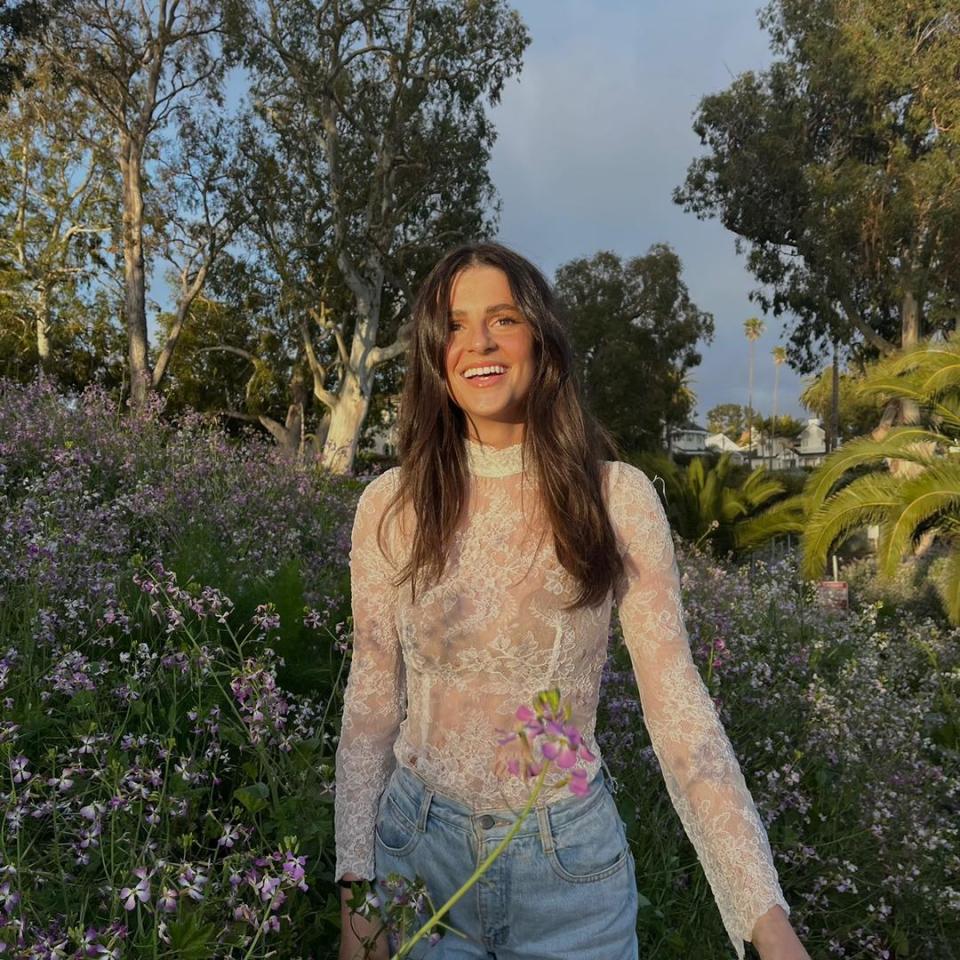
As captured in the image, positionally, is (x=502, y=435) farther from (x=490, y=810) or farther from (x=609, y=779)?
(x=609, y=779)

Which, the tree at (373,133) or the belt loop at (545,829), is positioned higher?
the tree at (373,133)

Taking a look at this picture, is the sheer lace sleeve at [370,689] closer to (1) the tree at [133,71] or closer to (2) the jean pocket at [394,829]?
(2) the jean pocket at [394,829]

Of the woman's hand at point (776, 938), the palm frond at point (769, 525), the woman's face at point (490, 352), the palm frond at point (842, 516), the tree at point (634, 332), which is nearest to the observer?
the woman's hand at point (776, 938)

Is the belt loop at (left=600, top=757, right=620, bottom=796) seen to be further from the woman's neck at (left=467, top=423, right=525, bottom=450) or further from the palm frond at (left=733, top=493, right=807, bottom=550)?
the palm frond at (left=733, top=493, right=807, bottom=550)

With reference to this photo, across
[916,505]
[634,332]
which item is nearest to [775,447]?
[634,332]

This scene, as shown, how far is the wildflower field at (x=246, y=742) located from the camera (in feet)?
4.72

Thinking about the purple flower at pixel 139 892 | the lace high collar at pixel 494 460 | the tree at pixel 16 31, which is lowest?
the purple flower at pixel 139 892

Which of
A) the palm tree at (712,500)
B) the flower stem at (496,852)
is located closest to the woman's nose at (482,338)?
the flower stem at (496,852)

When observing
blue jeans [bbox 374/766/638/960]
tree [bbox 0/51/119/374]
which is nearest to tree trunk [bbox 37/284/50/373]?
tree [bbox 0/51/119/374]

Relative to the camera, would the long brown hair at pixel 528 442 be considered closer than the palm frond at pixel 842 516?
Yes

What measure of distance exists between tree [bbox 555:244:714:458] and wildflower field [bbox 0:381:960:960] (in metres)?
25.1

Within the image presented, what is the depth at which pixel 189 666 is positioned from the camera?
7.30 ft

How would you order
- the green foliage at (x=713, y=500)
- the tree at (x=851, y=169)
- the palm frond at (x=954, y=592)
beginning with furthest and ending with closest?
the tree at (x=851, y=169), the green foliage at (x=713, y=500), the palm frond at (x=954, y=592)

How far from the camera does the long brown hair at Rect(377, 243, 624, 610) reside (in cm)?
150
